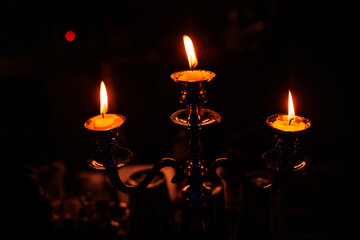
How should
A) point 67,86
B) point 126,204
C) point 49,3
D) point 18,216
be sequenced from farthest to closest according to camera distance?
point 49,3 < point 67,86 < point 126,204 < point 18,216

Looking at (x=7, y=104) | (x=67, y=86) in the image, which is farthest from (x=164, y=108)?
(x=7, y=104)

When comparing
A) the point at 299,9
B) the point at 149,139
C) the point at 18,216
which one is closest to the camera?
the point at 18,216

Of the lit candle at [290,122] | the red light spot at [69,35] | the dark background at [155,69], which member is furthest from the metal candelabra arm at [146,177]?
the red light spot at [69,35]

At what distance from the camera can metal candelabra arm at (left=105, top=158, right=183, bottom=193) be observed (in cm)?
59

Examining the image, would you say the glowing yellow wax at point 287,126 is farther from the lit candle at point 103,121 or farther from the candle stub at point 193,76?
the lit candle at point 103,121

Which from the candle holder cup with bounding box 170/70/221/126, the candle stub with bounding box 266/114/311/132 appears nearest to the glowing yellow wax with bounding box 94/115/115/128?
the candle holder cup with bounding box 170/70/221/126

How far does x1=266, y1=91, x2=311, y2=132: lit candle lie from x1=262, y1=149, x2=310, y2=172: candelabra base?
5 centimetres

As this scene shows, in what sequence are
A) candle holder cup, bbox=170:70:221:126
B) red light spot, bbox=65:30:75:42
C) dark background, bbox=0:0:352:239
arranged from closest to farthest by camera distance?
candle holder cup, bbox=170:70:221:126 → dark background, bbox=0:0:352:239 → red light spot, bbox=65:30:75:42

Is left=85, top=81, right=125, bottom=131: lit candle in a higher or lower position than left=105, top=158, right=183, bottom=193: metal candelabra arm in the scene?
higher

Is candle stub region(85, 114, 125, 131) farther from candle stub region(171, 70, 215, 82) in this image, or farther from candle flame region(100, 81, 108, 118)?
candle stub region(171, 70, 215, 82)

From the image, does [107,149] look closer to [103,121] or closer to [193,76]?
[103,121]

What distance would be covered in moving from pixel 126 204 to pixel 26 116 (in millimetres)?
2679

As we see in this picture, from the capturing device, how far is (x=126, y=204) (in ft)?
3.45

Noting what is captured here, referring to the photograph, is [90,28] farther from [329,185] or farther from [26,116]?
[329,185]
